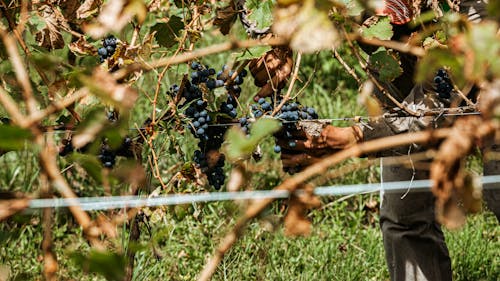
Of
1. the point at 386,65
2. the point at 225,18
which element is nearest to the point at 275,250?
the point at 225,18

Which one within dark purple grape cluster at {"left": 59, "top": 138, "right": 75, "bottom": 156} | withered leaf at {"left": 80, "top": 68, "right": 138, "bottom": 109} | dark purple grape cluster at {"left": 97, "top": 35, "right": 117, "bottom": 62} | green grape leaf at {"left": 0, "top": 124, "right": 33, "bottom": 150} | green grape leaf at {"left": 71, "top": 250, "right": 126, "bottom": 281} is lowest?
dark purple grape cluster at {"left": 59, "top": 138, "right": 75, "bottom": 156}

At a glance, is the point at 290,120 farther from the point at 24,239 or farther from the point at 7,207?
the point at 24,239

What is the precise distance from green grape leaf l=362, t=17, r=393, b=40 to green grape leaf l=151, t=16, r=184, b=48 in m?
0.53

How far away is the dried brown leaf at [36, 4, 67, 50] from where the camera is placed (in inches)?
91.3

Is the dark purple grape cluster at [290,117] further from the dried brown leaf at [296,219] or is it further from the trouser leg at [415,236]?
the dried brown leaf at [296,219]

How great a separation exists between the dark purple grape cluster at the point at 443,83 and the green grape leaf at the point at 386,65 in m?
0.24

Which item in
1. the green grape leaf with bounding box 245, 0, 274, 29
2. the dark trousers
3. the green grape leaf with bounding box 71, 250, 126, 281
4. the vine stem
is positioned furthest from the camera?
the dark trousers

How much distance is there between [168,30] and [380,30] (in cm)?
60

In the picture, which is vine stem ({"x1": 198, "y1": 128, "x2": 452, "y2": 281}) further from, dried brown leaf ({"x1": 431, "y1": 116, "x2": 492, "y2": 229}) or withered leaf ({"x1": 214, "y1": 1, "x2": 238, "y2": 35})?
withered leaf ({"x1": 214, "y1": 1, "x2": 238, "y2": 35})

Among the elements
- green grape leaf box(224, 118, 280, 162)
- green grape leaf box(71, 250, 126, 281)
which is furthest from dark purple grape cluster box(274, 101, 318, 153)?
green grape leaf box(71, 250, 126, 281)

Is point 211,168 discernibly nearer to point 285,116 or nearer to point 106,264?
point 285,116

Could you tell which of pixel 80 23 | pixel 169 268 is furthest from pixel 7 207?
pixel 169 268

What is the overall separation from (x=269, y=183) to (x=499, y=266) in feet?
3.67

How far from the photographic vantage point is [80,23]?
241cm
